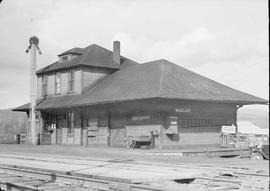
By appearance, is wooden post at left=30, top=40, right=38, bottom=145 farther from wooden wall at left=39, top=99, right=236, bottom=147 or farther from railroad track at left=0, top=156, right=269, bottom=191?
railroad track at left=0, top=156, right=269, bottom=191

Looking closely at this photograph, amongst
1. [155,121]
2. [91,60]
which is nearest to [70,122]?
[91,60]

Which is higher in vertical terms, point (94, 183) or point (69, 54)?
point (69, 54)

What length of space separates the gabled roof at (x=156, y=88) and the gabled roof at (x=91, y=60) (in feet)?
4.64

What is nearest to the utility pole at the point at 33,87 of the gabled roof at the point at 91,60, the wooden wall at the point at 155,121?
the gabled roof at the point at 91,60

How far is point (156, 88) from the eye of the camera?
2408cm

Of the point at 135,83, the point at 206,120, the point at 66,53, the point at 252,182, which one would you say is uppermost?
the point at 66,53

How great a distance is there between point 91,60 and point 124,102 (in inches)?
336

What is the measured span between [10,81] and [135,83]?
16898 millimetres

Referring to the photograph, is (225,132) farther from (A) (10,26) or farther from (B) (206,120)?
(A) (10,26)

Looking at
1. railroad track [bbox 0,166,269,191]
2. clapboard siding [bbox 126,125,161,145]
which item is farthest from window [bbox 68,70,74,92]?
railroad track [bbox 0,166,269,191]

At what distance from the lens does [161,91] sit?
23234 mm

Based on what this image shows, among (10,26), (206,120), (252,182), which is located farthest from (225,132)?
(10,26)

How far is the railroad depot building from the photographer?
24.1m

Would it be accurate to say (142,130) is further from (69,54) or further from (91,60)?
(69,54)
